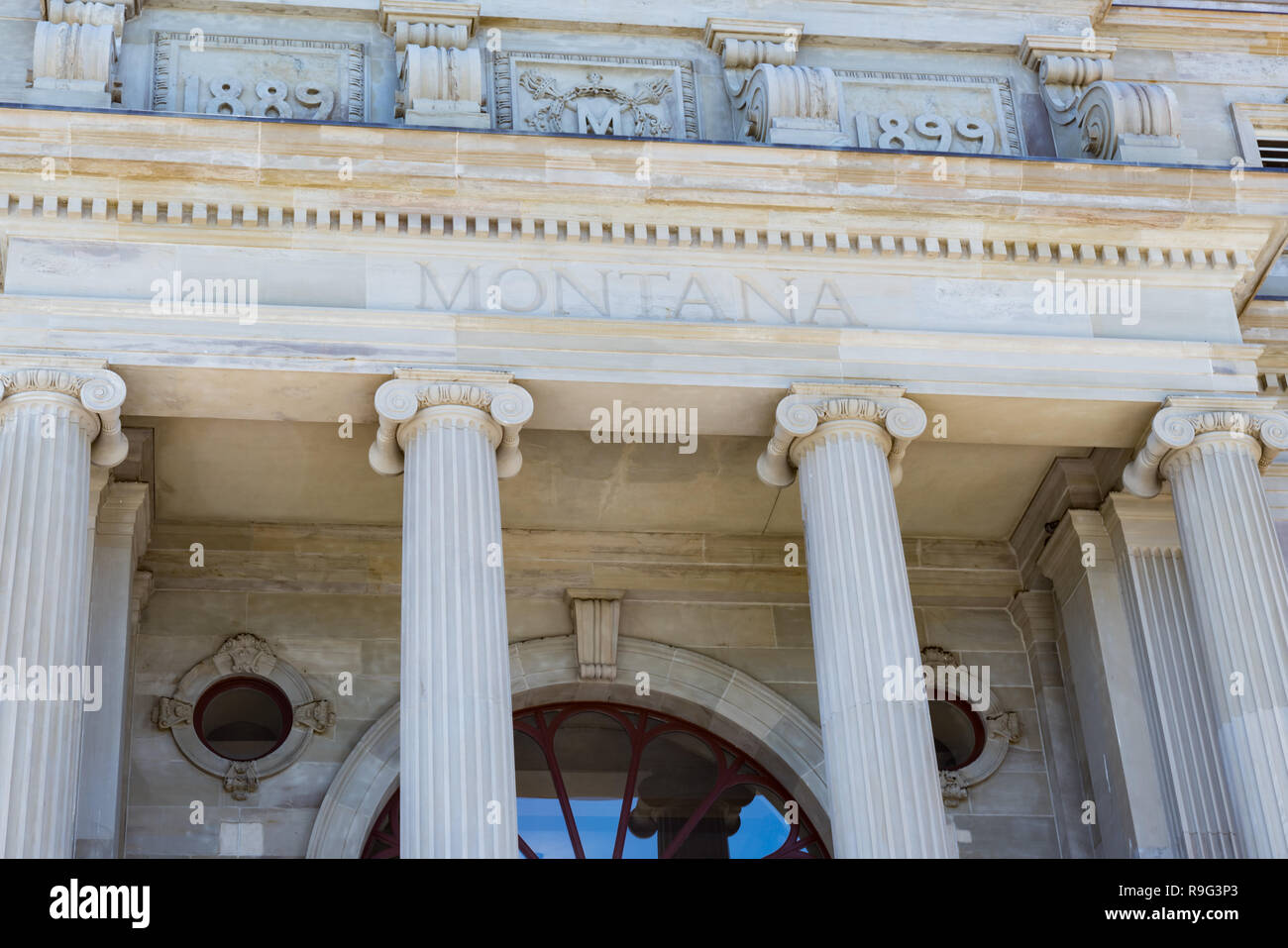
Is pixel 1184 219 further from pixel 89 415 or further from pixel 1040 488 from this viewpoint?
pixel 89 415

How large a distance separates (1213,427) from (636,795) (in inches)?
266

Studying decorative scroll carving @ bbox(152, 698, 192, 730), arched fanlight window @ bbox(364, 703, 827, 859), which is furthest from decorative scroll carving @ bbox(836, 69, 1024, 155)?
decorative scroll carving @ bbox(152, 698, 192, 730)

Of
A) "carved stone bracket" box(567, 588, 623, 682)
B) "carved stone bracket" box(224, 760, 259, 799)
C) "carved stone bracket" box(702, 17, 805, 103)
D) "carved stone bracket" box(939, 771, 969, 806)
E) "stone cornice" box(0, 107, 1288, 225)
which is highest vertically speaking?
"carved stone bracket" box(702, 17, 805, 103)

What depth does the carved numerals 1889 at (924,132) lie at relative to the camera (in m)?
19.8

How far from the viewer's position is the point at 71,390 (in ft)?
55.3

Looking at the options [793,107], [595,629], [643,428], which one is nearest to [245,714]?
[595,629]

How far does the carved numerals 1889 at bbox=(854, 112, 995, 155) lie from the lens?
19.8 metres

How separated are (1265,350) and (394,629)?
9111 millimetres

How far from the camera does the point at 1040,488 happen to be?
820 inches

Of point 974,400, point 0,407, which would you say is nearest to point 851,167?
point 974,400

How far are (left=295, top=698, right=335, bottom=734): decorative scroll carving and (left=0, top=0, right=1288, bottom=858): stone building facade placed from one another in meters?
0.06

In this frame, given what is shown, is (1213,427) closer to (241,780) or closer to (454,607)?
(454,607)

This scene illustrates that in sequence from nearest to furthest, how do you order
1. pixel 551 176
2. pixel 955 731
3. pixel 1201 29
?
1. pixel 551 176
2. pixel 955 731
3. pixel 1201 29

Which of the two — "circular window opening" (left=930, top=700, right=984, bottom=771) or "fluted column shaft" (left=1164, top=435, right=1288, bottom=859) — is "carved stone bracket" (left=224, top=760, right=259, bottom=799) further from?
"fluted column shaft" (left=1164, top=435, right=1288, bottom=859)
